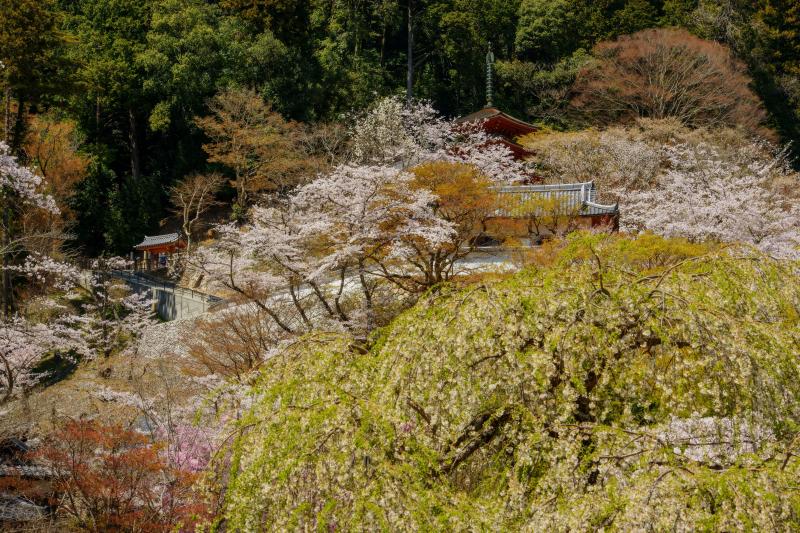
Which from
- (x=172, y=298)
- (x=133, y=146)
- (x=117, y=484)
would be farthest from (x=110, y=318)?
(x=117, y=484)

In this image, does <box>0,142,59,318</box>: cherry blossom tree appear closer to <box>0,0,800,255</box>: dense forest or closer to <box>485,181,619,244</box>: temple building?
<box>0,0,800,255</box>: dense forest

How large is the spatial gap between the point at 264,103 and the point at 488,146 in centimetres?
939

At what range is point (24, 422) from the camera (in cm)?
1132

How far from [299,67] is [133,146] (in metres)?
7.94

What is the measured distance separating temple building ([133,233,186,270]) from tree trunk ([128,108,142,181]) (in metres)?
3.61

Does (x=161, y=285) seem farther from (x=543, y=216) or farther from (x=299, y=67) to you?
(x=543, y=216)

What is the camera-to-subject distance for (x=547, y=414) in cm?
375

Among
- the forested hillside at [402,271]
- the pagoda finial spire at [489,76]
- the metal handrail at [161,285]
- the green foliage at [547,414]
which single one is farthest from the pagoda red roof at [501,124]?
the green foliage at [547,414]

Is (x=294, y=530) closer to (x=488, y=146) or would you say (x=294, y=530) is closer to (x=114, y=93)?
(x=488, y=146)

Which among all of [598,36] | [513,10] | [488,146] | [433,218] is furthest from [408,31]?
[433,218]

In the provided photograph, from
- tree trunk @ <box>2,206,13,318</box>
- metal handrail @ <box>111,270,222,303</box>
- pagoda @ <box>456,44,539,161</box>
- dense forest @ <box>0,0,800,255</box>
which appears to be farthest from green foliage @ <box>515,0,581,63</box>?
tree trunk @ <box>2,206,13,318</box>

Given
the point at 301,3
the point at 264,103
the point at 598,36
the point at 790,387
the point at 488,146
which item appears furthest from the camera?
the point at 598,36

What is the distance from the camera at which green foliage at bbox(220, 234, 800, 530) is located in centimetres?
311

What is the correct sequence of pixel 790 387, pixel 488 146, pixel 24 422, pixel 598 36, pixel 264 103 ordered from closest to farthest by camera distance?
1. pixel 790 387
2. pixel 24 422
3. pixel 488 146
4. pixel 264 103
5. pixel 598 36
